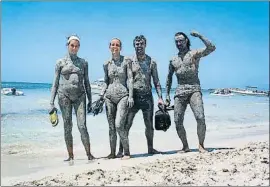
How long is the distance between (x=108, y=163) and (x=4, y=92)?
3343 cm

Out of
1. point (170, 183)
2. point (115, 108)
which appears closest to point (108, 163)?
point (115, 108)

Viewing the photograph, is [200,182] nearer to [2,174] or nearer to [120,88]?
[120,88]

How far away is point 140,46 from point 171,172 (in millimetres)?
2937

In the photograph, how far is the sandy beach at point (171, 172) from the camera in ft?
22.1

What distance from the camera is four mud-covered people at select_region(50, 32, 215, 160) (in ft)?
29.5

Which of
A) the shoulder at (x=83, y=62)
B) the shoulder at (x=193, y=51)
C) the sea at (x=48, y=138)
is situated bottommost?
the sea at (x=48, y=138)

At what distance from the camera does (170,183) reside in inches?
263

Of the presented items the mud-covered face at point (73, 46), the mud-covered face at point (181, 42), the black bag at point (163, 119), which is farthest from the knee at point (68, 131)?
the mud-covered face at point (181, 42)

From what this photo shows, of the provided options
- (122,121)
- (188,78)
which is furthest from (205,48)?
(122,121)

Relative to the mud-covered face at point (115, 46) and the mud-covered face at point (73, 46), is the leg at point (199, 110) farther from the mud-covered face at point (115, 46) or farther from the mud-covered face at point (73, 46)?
the mud-covered face at point (73, 46)

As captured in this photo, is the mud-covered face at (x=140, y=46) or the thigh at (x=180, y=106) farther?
the thigh at (x=180, y=106)

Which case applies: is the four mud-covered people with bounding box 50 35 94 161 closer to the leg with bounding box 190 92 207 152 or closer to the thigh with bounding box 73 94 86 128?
the thigh with bounding box 73 94 86 128

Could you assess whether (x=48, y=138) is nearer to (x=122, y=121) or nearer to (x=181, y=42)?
(x=122, y=121)

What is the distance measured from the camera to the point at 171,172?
23.8ft
